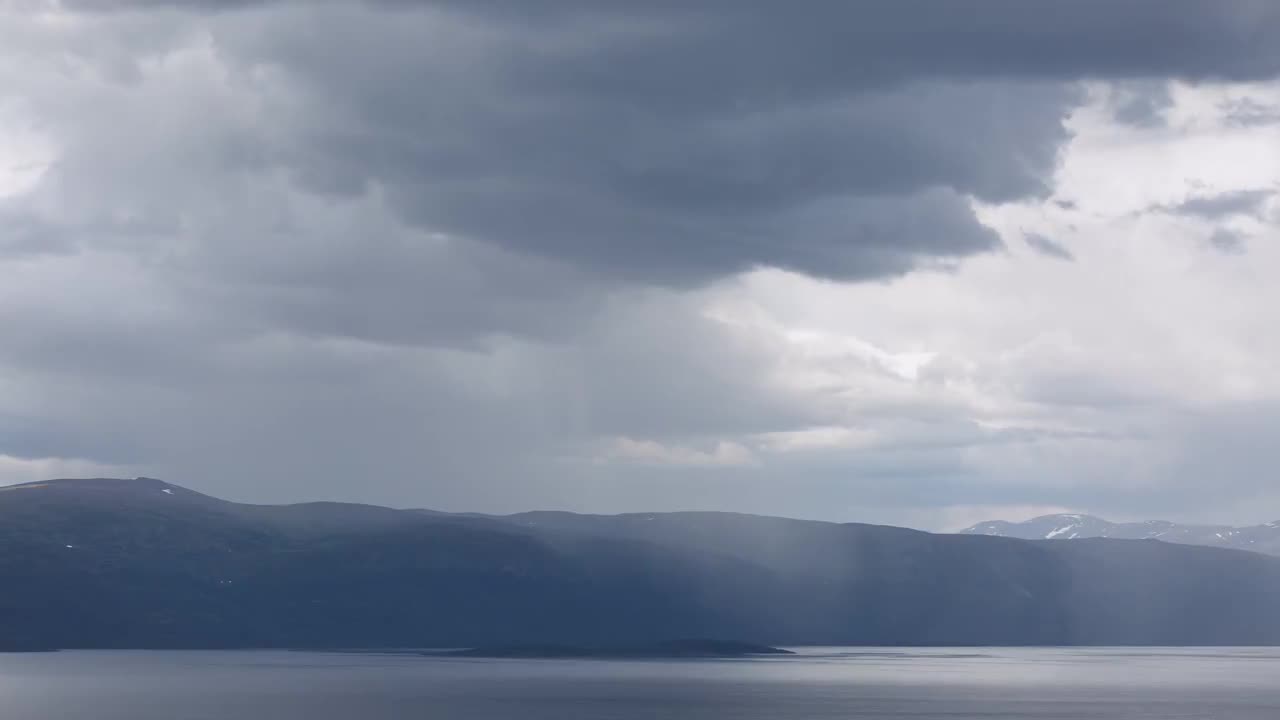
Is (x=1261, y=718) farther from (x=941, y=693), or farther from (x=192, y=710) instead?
(x=192, y=710)

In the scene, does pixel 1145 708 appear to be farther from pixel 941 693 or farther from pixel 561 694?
pixel 561 694

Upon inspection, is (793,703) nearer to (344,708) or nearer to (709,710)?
(709,710)

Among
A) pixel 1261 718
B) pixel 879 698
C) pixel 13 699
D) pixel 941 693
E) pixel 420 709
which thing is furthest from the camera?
pixel 941 693

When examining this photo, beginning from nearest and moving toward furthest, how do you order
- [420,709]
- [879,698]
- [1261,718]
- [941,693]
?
A: [1261,718] → [420,709] → [879,698] → [941,693]

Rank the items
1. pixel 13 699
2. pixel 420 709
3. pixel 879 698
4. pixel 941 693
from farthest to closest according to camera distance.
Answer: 1. pixel 941 693
2. pixel 879 698
3. pixel 13 699
4. pixel 420 709

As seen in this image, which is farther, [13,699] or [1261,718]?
[13,699]

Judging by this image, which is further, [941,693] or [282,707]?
[941,693]

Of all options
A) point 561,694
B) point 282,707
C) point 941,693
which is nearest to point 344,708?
point 282,707

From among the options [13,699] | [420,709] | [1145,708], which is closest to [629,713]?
[420,709]

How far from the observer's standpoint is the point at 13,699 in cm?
16225

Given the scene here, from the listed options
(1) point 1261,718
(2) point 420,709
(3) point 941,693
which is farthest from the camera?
(3) point 941,693

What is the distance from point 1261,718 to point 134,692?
120m

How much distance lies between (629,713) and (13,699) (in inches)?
2531

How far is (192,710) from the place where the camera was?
146750mm
